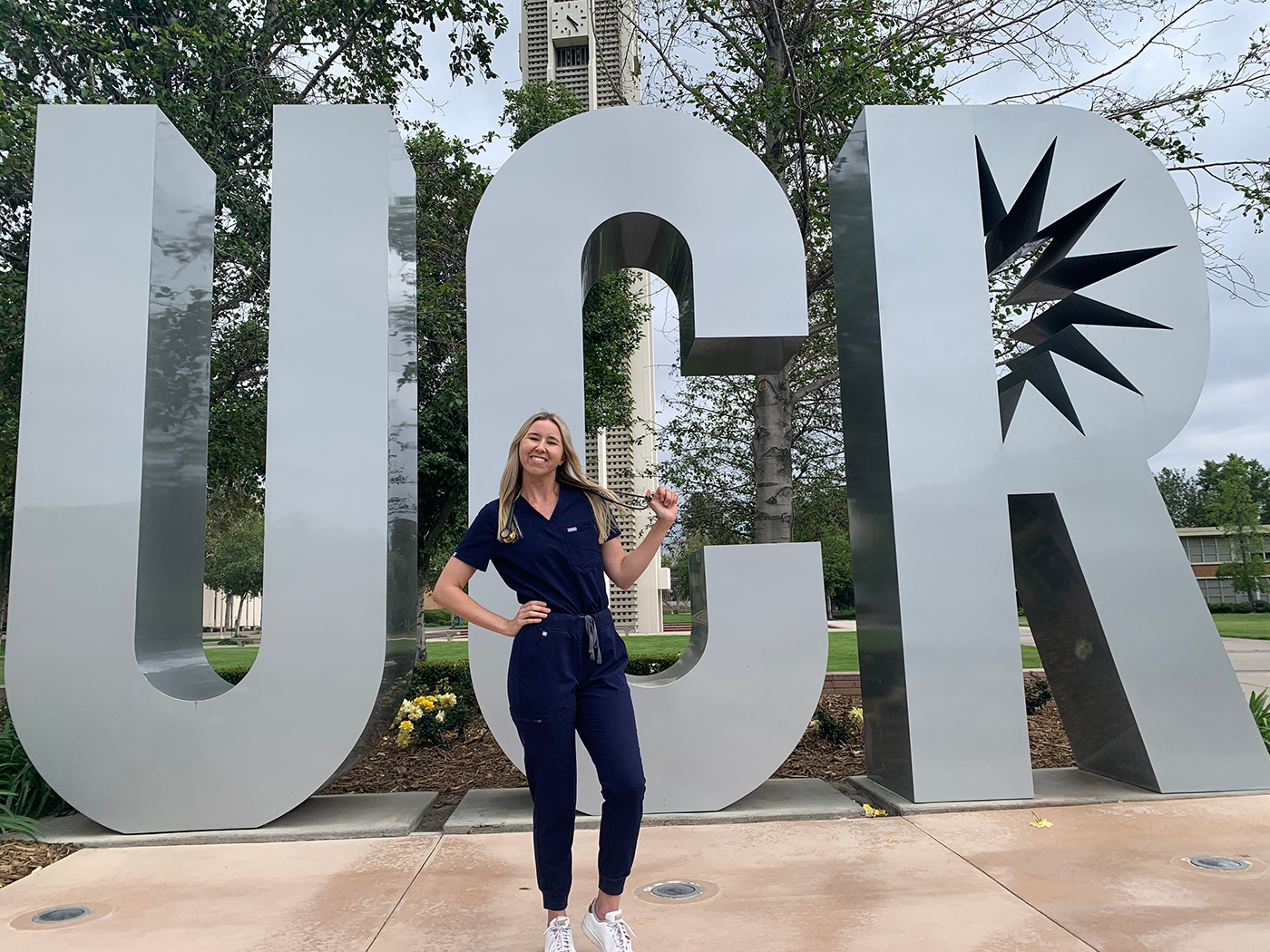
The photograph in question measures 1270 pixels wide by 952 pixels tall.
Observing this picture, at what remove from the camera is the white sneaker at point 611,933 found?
2488 millimetres

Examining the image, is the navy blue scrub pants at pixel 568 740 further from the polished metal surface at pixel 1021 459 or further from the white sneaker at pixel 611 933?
the polished metal surface at pixel 1021 459

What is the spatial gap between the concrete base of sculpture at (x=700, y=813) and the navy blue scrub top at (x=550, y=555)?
6.40 feet

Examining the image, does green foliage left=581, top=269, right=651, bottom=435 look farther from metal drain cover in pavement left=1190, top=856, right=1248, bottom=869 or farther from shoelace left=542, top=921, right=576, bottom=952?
shoelace left=542, top=921, right=576, bottom=952

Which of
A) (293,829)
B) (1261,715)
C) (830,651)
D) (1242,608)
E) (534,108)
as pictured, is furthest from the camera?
(1242,608)

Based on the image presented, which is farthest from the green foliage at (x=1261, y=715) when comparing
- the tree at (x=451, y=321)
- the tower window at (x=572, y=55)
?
the tower window at (x=572, y=55)

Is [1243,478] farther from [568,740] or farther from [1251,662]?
[568,740]

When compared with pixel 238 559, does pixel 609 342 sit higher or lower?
higher

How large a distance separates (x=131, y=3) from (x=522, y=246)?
6.01 m

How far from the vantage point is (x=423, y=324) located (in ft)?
31.0

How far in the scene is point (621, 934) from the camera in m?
2.51

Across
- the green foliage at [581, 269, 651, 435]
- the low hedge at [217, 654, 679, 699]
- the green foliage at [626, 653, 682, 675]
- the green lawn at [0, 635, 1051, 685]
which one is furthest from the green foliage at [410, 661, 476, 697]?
the green foliage at [581, 269, 651, 435]

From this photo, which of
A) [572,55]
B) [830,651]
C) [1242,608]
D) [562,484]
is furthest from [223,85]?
[1242,608]

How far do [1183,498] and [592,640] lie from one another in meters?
74.4

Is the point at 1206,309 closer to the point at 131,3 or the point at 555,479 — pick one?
the point at 555,479
